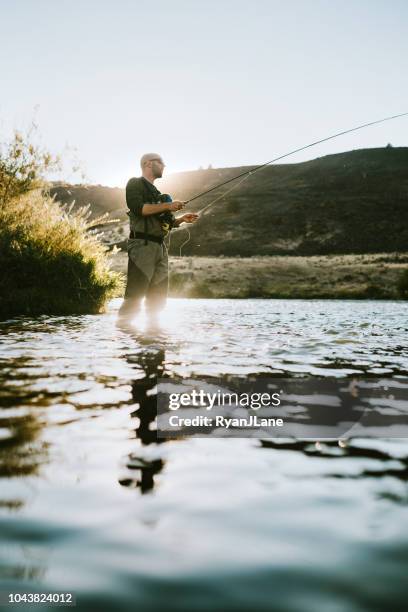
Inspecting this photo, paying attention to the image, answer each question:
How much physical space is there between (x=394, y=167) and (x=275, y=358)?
83929 mm

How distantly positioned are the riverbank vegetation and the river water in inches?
291

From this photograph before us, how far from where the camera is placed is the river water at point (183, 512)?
1.47 m

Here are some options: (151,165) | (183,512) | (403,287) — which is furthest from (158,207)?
(403,287)

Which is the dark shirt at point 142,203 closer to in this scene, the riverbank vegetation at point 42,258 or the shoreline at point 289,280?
the riverbank vegetation at point 42,258

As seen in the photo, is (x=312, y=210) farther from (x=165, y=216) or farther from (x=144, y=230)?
(x=144, y=230)

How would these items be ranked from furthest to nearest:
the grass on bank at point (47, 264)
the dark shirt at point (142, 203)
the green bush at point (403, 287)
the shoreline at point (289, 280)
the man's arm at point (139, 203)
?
the shoreline at point (289, 280), the green bush at point (403, 287), the grass on bank at point (47, 264), the dark shirt at point (142, 203), the man's arm at point (139, 203)

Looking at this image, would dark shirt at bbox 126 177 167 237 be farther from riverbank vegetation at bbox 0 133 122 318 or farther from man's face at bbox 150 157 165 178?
riverbank vegetation at bbox 0 133 122 318

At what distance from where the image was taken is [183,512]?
194 centimetres

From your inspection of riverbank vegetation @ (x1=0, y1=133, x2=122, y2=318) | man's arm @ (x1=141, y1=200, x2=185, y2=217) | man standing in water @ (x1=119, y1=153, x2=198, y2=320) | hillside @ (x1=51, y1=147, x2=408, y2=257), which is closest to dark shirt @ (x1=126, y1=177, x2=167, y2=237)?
man standing in water @ (x1=119, y1=153, x2=198, y2=320)

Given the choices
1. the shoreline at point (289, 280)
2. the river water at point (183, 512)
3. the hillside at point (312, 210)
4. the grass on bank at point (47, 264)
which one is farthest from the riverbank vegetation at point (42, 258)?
the hillside at point (312, 210)

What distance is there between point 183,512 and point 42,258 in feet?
32.6

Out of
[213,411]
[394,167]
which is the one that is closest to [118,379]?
[213,411]

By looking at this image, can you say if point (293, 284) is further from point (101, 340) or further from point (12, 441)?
point (12, 441)

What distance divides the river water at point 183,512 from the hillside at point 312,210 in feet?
162
